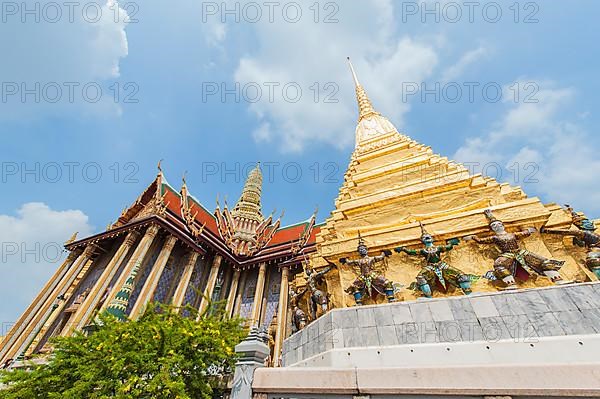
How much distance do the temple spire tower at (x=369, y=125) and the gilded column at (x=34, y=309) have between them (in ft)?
57.3

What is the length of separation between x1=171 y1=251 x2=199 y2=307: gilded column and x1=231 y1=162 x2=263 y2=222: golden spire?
9.89m

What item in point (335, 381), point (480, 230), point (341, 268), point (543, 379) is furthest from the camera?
point (341, 268)

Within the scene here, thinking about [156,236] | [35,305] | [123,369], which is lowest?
[123,369]

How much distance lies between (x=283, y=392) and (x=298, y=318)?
509 centimetres

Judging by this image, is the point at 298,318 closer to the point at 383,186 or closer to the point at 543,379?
the point at 383,186

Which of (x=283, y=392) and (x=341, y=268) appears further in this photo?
(x=341, y=268)

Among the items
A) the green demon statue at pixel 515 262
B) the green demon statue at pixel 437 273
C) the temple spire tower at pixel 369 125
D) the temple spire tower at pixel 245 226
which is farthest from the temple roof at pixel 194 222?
the green demon statue at pixel 515 262

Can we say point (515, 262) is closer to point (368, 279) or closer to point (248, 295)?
point (368, 279)

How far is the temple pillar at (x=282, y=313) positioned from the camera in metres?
13.7

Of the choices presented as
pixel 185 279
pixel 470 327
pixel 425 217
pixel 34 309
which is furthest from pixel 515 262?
pixel 34 309

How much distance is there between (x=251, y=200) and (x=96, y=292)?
1803 centimetres

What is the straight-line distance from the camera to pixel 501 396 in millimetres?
2402

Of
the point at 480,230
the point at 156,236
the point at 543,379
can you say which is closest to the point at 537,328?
the point at 480,230

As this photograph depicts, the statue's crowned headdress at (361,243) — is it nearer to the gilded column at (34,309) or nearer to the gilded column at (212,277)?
the gilded column at (212,277)
